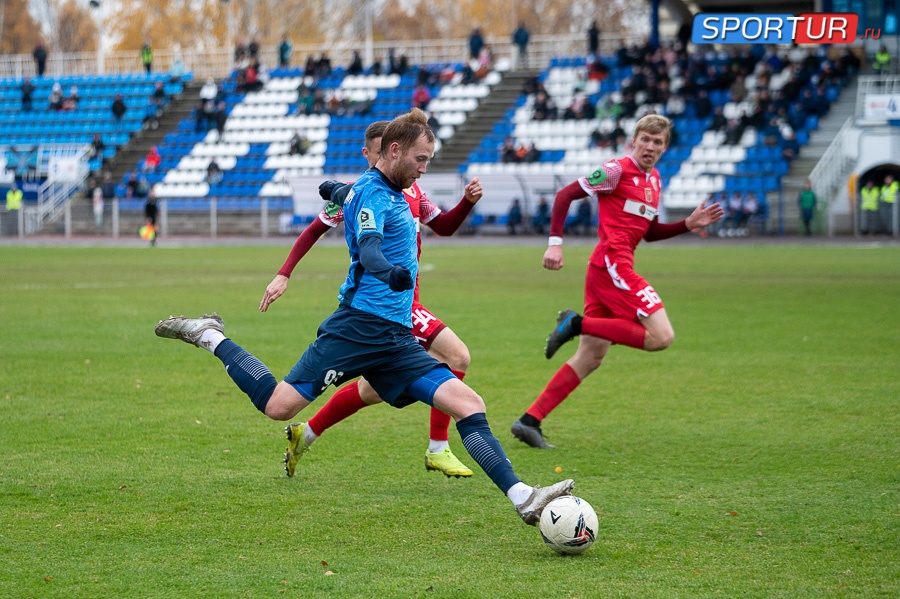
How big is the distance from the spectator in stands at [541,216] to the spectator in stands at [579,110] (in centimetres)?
499

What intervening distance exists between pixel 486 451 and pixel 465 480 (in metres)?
1.40

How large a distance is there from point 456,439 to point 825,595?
3.56m

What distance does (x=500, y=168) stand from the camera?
40.2 meters

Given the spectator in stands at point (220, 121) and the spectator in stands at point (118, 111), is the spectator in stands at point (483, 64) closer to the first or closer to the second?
the spectator in stands at point (220, 121)

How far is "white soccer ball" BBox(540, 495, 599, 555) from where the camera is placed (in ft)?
15.9

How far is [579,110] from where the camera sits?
135ft

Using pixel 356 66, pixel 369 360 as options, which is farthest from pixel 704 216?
pixel 356 66

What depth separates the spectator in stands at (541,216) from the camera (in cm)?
3709

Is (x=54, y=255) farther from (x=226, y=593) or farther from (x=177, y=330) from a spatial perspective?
(x=226, y=593)

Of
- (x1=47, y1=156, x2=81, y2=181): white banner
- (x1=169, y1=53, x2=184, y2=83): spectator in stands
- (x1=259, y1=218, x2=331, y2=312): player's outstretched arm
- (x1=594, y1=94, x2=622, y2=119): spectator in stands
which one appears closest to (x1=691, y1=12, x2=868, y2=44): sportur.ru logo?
(x1=259, y1=218, x2=331, y2=312): player's outstretched arm

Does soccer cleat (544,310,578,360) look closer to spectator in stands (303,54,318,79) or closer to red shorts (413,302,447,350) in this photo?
red shorts (413,302,447,350)

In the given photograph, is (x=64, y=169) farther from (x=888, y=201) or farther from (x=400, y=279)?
(x=400, y=279)

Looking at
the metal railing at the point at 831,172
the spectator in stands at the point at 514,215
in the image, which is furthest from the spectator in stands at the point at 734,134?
the spectator in stands at the point at 514,215

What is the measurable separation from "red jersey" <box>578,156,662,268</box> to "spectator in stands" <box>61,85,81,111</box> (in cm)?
4565
